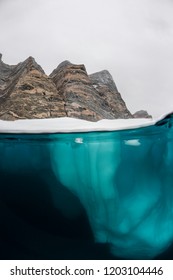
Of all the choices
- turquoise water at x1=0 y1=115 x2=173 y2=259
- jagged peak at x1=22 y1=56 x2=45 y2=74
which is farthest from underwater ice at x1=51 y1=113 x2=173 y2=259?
jagged peak at x1=22 y1=56 x2=45 y2=74

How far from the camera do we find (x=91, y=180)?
78cm

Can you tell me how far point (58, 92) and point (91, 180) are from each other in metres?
0.17

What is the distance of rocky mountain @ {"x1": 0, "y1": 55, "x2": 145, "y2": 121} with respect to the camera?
0.74m

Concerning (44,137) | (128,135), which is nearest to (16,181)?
(44,137)

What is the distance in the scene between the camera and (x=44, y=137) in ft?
2.48

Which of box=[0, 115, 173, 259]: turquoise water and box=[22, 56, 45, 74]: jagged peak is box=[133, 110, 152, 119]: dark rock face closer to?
box=[0, 115, 173, 259]: turquoise water

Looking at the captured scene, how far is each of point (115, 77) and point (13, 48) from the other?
19cm

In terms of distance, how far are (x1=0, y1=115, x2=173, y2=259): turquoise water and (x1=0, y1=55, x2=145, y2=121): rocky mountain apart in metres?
0.05

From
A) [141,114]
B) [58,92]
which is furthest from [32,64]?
[141,114]

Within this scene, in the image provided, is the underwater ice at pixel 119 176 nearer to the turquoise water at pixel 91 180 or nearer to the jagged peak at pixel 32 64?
the turquoise water at pixel 91 180

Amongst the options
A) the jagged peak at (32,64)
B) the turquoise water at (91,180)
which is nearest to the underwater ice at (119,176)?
the turquoise water at (91,180)

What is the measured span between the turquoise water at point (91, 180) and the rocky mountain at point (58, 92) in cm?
5
